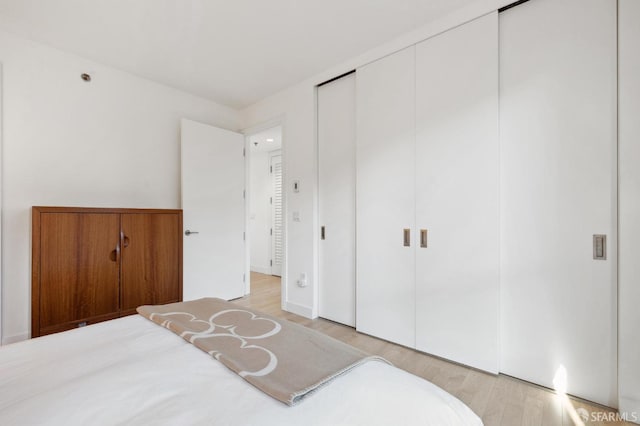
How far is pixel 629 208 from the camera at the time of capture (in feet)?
4.99

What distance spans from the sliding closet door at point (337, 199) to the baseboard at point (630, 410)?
1808mm

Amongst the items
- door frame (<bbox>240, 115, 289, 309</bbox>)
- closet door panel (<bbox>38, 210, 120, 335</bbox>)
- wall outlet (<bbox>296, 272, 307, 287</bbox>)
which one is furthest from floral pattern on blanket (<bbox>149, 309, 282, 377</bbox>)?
door frame (<bbox>240, 115, 289, 309</bbox>)

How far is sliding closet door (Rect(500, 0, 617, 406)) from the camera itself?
1615 millimetres

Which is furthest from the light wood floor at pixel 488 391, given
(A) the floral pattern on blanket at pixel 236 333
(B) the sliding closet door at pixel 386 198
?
(A) the floral pattern on blanket at pixel 236 333

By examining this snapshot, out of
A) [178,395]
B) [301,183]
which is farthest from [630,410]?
[301,183]

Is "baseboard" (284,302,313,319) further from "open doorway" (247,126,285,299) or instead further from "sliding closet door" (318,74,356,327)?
"open doorway" (247,126,285,299)

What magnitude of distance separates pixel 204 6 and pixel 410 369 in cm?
299

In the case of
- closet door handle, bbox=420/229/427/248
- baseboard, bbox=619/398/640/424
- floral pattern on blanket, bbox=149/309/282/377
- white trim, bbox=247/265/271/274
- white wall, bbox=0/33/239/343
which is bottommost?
white trim, bbox=247/265/271/274

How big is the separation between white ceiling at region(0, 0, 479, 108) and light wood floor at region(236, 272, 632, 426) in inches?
103

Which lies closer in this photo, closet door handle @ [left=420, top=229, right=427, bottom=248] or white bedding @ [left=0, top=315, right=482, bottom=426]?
white bedding @ [left=0, top=315, right=482, bottom=426]

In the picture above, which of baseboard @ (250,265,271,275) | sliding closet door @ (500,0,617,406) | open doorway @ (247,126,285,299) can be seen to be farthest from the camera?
baseboard @ (250,265,271,275)

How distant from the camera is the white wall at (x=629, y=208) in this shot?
4.92ft

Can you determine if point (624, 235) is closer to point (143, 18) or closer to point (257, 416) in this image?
point (257, 416)

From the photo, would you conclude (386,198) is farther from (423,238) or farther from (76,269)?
(76,269)
